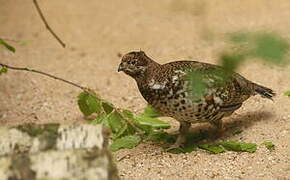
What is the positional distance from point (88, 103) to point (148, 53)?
223 cm

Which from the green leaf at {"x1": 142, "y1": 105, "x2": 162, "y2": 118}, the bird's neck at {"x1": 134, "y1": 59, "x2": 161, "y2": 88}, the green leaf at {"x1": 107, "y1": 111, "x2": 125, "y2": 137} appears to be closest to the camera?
the bird's neck at {"x1": 134, "y1": 59, "x2": 161, "y2": 88}

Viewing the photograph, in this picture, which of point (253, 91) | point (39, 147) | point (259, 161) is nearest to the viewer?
point (39, 147)

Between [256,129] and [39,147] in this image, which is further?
[256,129]

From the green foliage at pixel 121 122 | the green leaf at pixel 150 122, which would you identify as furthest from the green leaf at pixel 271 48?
the green leaf at pixel 150 122

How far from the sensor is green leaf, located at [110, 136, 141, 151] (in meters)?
4.58

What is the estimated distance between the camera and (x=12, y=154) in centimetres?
293

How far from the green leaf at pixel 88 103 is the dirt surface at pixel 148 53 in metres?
0.31

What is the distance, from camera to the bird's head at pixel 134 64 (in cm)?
453

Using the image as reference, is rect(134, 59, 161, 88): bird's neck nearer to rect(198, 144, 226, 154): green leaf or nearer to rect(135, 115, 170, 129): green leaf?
rect(135, 115, 170, 129): green leaf

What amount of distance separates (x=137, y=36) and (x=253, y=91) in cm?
310

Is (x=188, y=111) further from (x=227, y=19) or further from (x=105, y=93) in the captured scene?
(x=227, y=19)

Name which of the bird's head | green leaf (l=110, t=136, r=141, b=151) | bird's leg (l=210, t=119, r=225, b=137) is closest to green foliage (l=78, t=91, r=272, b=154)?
green leaf (l=110, t=136, r=141, b=151)

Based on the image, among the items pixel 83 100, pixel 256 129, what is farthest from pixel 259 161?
pixel 83 100

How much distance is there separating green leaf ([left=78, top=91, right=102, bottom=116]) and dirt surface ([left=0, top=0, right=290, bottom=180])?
0.31 m
